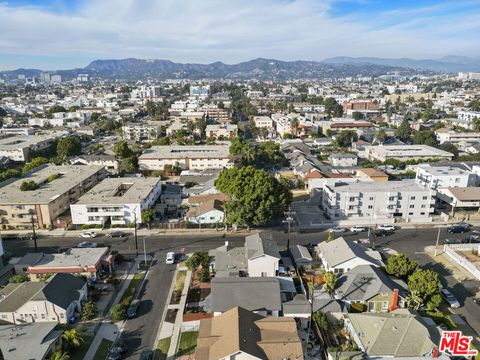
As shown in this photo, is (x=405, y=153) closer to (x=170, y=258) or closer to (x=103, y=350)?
(x=170, y=258)

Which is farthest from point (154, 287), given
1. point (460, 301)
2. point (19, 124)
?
point (19, 124)

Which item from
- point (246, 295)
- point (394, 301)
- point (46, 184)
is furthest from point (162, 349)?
point (46, 184)

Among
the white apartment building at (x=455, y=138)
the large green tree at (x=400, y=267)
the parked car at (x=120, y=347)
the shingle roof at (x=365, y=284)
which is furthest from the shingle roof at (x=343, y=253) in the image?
the white apartment building at (x=455, y=138)

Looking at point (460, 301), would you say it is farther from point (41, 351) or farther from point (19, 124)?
point (19, 124)

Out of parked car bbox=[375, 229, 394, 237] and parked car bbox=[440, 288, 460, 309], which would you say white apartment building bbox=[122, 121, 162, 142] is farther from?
parked car bbox=[440, 288, 460, 309]

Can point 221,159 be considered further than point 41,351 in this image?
Yes

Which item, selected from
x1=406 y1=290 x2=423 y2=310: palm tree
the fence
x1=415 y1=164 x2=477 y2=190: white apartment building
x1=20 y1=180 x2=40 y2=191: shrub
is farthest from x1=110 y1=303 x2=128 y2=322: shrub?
x1=415 y1=164 x2=477 y2=190: white apartment building
